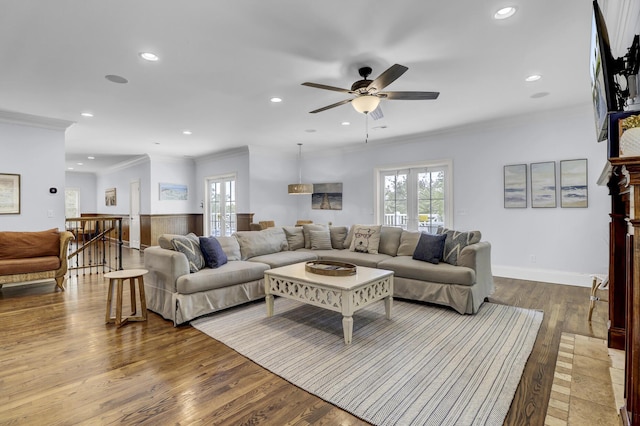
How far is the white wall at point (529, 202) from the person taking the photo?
4.47m

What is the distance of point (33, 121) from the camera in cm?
484

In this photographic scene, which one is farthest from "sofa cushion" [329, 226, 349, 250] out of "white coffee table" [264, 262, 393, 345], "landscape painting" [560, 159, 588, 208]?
"landscape painting" [560, 159, 588, 208]

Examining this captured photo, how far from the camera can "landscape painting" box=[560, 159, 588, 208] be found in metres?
4.51

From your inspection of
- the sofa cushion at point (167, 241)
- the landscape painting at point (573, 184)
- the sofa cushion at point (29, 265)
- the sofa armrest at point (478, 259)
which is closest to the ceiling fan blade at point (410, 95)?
the sofa armrest at point (478, 259)

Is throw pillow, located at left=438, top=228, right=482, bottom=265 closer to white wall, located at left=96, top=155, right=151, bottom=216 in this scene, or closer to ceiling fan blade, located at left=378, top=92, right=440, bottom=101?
ceiling fan blade, located at left=378, top=92, right=440, bottom=101

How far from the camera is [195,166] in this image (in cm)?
888

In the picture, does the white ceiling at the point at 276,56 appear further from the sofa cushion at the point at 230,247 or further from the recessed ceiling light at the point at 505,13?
the sofa cushion at the point at 230,247

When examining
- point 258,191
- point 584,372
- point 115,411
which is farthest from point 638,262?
point 258,191

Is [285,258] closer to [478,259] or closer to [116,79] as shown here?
[478,259]

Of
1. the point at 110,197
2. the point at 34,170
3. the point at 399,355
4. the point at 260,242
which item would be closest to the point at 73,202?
the point at 110,197

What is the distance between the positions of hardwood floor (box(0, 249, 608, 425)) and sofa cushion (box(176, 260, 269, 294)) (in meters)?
0.41

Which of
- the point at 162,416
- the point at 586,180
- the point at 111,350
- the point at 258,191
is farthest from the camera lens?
the point at 258,191

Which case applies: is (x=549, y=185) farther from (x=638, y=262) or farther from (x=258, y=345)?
(x=258, y=345)

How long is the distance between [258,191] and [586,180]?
6.10 m
